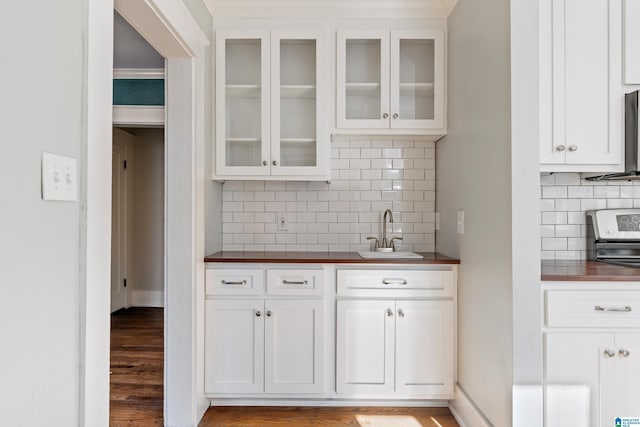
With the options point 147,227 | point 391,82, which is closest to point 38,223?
point 391,82

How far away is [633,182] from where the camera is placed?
7.62 feet

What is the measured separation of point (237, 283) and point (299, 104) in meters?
1.26

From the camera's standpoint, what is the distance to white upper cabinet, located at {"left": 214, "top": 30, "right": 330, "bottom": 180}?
8.11ft

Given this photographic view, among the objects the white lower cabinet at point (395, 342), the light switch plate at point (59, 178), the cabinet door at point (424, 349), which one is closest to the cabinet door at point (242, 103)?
the white lower cabinet at point (395, 342)

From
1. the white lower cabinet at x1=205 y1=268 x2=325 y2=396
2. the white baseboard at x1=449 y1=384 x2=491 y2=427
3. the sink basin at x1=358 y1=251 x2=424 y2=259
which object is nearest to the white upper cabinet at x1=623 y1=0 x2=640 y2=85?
the sink basin at x1=358 y1=251 x2=424 y2=259

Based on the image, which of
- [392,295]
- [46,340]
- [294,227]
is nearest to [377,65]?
[294,227]

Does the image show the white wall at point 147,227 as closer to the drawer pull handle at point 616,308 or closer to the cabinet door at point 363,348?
the cabinet door at point 363,348

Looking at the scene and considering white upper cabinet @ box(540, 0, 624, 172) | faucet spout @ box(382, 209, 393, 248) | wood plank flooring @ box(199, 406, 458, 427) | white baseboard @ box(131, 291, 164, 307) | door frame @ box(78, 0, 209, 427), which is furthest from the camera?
white baseboard @ box(131, 291, 164, 307)

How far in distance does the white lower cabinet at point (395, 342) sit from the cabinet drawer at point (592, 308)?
2.13ft

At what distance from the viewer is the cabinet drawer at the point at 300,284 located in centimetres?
227

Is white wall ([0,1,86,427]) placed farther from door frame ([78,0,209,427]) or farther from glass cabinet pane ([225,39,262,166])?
glass cabinet pane ([225,39,262,166])

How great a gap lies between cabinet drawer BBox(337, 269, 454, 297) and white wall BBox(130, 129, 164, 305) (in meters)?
3.48

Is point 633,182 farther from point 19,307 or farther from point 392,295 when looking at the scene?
point 19,307

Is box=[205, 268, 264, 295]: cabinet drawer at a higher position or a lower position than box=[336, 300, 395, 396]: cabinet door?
higher
